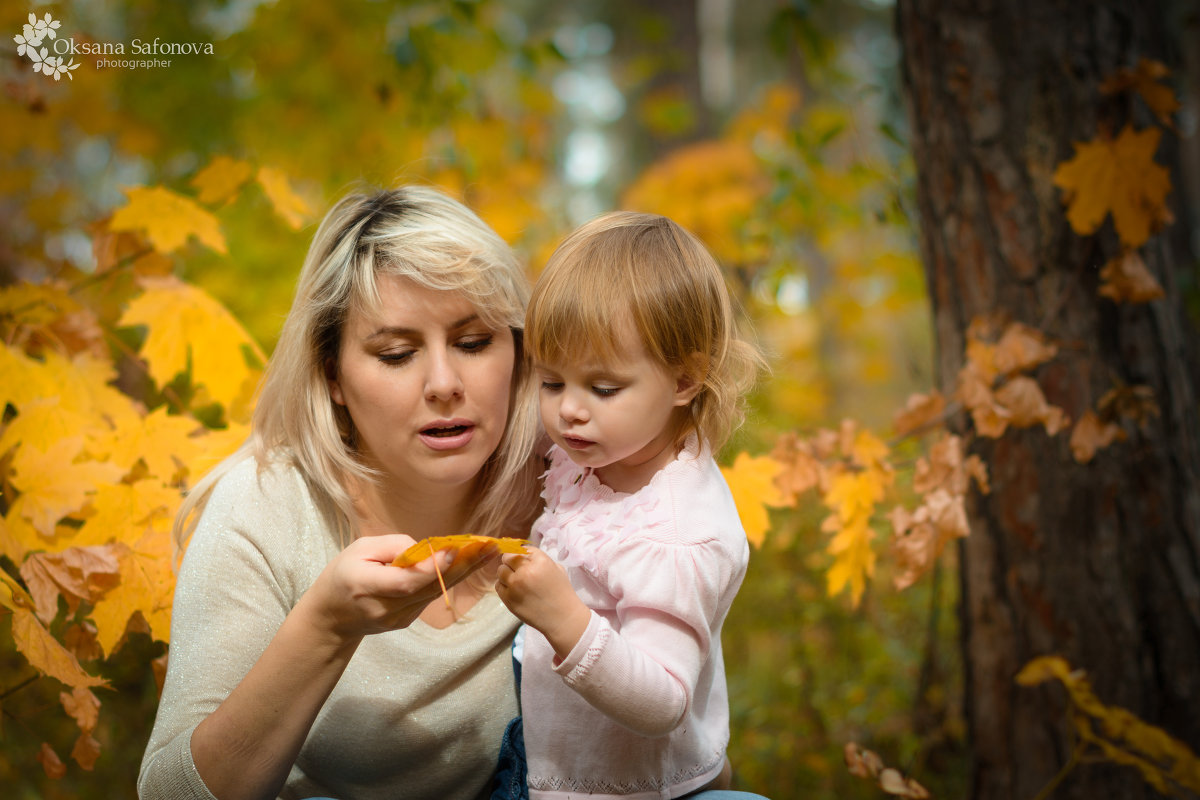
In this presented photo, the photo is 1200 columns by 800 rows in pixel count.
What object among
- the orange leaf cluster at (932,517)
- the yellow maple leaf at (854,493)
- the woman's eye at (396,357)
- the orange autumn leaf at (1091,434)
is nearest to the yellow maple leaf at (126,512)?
the woman's eye at (396,357)

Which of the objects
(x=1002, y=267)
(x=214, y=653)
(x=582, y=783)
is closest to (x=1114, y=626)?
(x=1002, y=267)

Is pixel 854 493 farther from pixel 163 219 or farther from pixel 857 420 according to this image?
pixel 163 219

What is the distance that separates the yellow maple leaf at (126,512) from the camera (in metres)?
1.81

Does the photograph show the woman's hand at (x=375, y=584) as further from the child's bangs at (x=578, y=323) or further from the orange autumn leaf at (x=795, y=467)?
the orange autumn leaf at (x=795, y=467)

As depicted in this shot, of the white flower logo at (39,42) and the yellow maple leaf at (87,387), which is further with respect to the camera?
the white flower logo at (39,42)

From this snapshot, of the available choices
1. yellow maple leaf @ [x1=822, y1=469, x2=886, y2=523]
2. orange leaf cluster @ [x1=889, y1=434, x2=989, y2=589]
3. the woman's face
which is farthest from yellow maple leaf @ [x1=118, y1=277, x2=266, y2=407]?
orange leaf cluster @ [x1=889, y1=434, x2=989, y2=589]

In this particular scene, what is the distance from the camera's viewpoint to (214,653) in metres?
1.46

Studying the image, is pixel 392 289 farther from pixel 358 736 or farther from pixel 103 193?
pixel 103 193

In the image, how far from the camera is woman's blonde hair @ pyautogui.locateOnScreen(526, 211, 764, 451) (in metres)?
1.40

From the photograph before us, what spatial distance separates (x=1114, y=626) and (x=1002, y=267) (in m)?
1.06

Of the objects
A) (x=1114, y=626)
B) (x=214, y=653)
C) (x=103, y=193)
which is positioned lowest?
(x=1114, y=626)

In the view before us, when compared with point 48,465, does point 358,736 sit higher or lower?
lower

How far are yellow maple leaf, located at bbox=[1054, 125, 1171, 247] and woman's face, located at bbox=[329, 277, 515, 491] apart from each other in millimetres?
1691

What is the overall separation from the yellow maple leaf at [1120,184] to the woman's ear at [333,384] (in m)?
1.94
